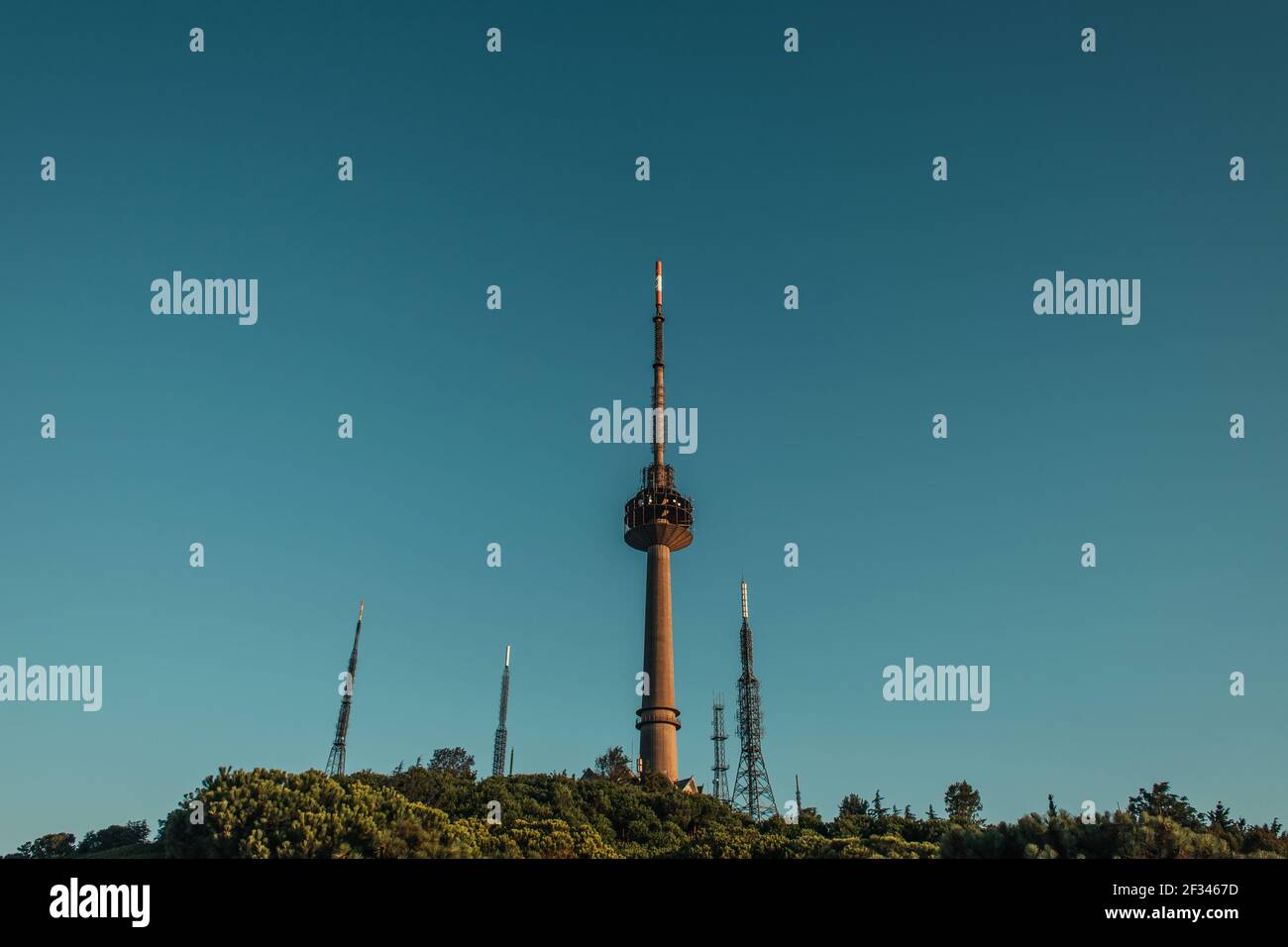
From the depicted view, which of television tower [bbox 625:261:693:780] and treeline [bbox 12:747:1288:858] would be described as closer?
treeline [bbox 12:747:1288:858]

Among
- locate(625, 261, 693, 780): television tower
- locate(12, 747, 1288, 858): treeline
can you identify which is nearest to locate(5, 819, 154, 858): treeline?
locate(12, 747, 1288, 858): treeline

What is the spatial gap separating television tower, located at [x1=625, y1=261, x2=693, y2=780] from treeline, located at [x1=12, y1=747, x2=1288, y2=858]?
46.3ft

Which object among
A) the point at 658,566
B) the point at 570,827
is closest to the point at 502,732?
the point at 658,566

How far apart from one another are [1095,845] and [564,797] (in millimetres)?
42648

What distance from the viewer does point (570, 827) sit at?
59812mm

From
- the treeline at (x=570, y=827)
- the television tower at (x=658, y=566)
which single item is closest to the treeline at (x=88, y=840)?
the treeline at (x=570, y=827)

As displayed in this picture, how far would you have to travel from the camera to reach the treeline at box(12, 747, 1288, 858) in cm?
3900

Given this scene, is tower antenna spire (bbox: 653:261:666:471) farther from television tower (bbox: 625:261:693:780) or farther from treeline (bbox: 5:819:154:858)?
treeline (bbox: 5:819:154:858)

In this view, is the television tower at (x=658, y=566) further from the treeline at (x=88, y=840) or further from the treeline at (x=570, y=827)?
the treeline at (x=88, y=840)

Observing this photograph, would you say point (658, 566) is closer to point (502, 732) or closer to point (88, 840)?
point (502, 732)

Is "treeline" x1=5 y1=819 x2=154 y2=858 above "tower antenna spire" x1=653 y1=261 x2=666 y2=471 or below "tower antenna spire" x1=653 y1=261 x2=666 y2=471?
below
